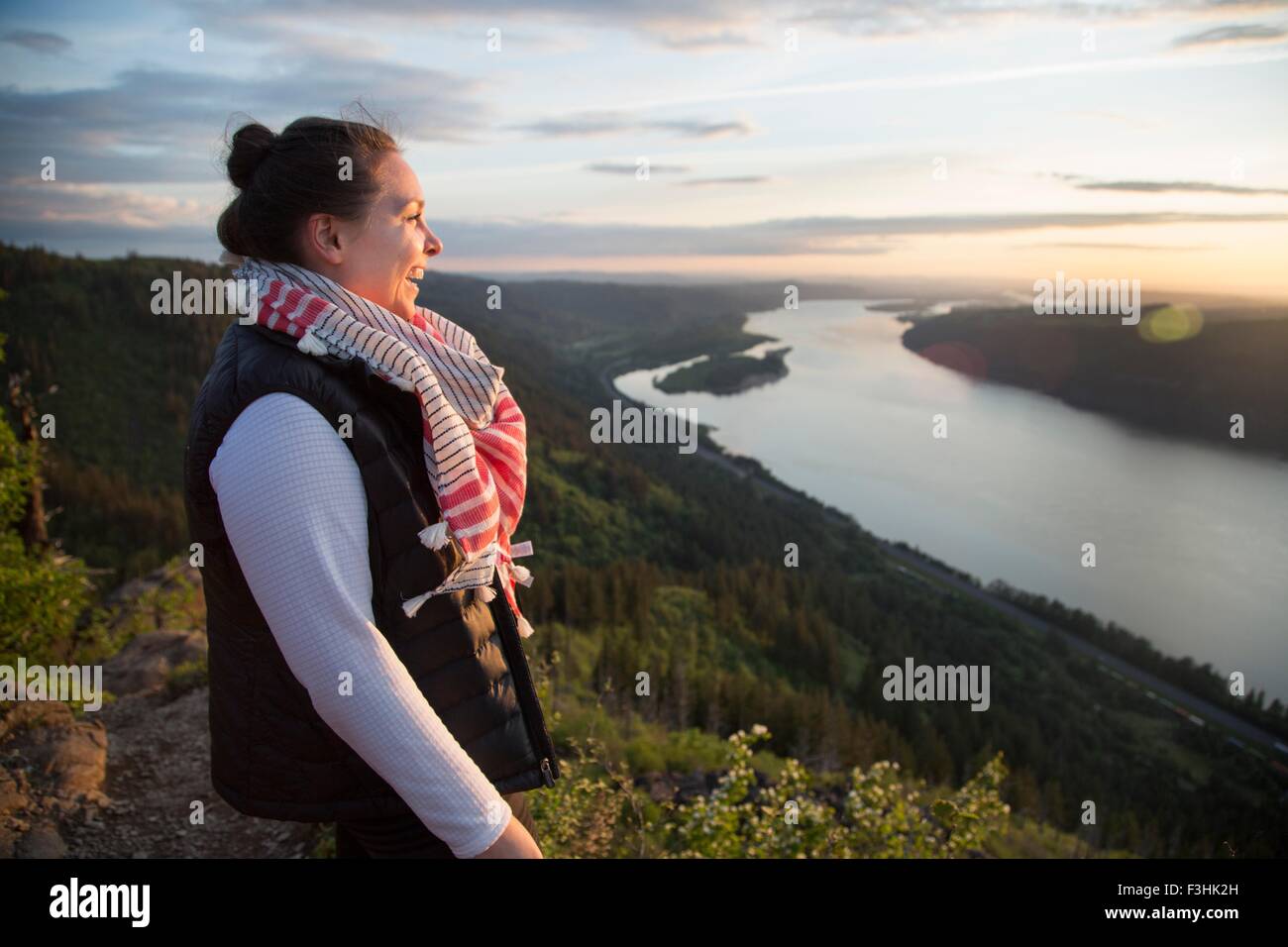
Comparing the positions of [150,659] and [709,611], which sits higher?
[150,659]

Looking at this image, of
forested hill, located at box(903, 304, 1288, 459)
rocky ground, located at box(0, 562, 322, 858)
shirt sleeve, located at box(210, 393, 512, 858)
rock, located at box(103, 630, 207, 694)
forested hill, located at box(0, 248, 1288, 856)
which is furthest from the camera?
forested hill, located at box(903, 304, 1288, 459)

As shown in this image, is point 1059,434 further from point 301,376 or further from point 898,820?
point 301,376

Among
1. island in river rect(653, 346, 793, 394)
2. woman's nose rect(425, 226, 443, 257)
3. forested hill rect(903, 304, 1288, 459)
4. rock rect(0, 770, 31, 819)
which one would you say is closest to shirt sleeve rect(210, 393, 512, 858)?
woman's nose rect(425, 226, 443, 257)

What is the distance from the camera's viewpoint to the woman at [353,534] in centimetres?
107

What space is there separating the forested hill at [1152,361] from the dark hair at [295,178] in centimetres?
1394

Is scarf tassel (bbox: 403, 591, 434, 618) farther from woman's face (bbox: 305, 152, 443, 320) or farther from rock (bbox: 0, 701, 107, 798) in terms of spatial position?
rock (bbox: 0, 701, 107, 798)

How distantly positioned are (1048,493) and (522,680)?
3916 cm

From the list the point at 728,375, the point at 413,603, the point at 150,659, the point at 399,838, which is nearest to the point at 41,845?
the point at 399,838

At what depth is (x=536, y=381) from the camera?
61.3 meters

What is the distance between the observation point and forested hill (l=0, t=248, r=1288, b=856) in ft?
54.4

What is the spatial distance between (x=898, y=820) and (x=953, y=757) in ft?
69.2

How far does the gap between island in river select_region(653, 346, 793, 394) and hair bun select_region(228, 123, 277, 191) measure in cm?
7398

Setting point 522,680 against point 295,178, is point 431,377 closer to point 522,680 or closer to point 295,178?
point 295,178

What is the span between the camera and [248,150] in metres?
1.33
